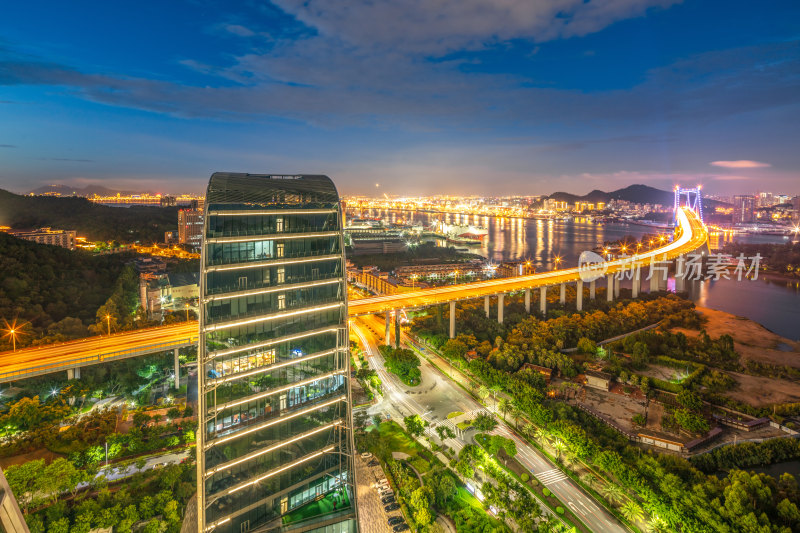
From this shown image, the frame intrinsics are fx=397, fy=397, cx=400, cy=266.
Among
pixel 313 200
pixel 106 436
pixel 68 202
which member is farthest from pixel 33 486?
pixel 68 202

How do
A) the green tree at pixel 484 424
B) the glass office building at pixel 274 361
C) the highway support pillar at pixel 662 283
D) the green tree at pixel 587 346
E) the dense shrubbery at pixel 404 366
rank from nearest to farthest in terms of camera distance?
the glass office building at pixel 274 361
the green tree at pixel 484 424
the dense shrubbery at pixel 404 366
the green tree at pixel 587 346
the highway support pillar at pixel 662 283

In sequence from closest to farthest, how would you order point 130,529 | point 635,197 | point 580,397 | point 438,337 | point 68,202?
point 130,529, point 580,397, point 438,337, point 68,202, point 635,197

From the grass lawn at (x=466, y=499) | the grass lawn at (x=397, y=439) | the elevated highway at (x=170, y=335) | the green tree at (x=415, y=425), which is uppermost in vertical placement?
the elevated highway at (x=170, y=335)

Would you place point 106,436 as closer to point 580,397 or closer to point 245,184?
point 245,184

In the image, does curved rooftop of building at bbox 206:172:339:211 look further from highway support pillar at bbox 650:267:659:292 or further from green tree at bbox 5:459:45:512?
highway support pillar at bbox 650:267:659:292

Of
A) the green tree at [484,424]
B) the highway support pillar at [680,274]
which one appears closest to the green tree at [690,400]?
the green tree at [484,424]

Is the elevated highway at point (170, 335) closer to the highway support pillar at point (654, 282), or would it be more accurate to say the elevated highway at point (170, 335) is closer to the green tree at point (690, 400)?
the highway support pillar at point (654, 282)
